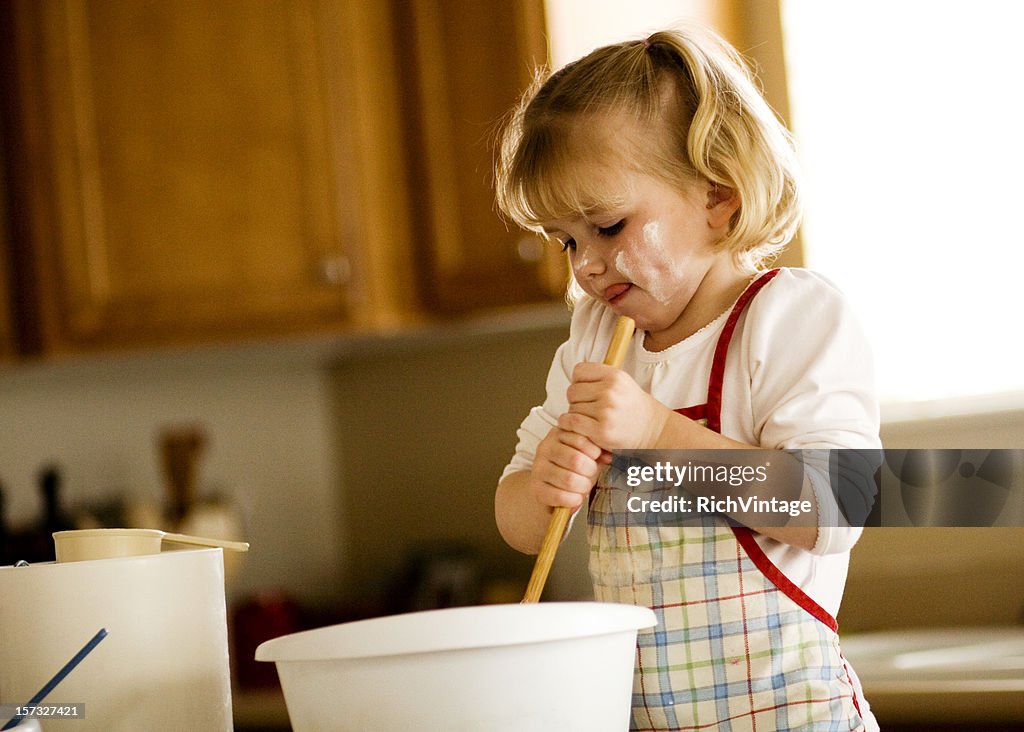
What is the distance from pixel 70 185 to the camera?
5.51 ft

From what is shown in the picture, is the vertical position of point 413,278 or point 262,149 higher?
point 262,149

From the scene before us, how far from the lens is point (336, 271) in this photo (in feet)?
5.24

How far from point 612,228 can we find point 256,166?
107 centimetres

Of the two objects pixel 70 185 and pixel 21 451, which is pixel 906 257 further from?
pixel 21 451

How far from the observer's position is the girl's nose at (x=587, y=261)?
0.67 metres

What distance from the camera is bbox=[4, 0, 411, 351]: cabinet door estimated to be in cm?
161

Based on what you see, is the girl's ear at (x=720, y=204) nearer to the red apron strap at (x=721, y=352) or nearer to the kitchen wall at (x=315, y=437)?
the red apron strap at (x=721, y=352)

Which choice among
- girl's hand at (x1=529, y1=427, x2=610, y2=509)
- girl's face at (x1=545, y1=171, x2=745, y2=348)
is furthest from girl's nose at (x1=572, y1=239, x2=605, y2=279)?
girl's hand at (x1=529, y1=427, x2=610, y2=509)

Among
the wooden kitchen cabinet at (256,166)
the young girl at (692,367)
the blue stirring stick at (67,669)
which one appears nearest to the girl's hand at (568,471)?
the young girl at (692,367)

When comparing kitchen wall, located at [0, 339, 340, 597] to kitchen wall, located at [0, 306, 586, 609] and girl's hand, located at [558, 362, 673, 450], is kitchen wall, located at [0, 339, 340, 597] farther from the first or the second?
girl's hand, located at [558, 362, 673, 450]

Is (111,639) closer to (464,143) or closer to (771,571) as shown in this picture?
(771,571)

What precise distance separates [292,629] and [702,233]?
1.28m

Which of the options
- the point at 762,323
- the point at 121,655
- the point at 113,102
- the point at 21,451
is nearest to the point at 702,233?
the point at 762,323

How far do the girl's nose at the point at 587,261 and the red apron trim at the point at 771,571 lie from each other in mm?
166
